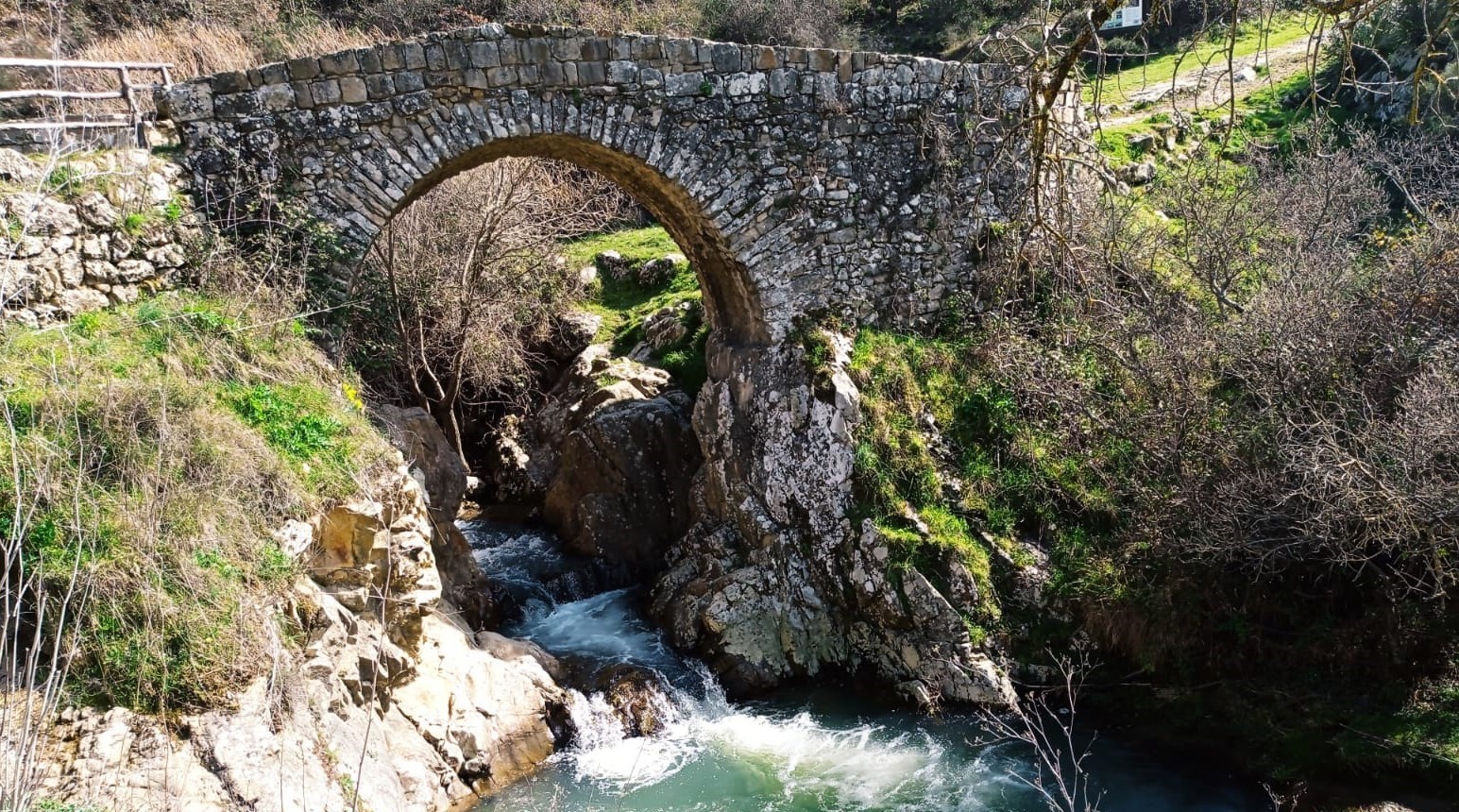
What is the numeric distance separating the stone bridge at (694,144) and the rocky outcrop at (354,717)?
250 cm

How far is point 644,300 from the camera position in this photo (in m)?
14.2

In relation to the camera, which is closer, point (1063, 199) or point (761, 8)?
point (1063, 199)

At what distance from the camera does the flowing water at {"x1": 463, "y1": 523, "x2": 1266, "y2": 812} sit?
7.09m

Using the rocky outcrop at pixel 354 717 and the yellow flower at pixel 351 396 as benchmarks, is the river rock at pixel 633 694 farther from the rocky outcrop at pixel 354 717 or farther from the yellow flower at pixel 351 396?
the yellow flower at pixel 351 396

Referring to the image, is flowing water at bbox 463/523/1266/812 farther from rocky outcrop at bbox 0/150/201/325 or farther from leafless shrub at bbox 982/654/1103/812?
rocky outcrop at bbox 0/150/201/325

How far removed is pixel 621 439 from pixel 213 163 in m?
4.88

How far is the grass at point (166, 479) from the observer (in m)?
5.05

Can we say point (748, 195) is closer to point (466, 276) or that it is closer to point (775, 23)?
point (466, 276)

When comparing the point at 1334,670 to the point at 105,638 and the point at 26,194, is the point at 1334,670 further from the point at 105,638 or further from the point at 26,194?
the point at 26,194

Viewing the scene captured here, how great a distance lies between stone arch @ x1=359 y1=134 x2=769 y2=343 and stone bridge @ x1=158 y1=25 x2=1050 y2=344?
31 mm

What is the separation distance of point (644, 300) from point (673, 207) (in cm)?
475

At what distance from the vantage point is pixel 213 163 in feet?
24.6

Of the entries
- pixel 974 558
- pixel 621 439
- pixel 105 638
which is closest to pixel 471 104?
pixel 621 439

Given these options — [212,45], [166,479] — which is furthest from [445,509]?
[212,45]
